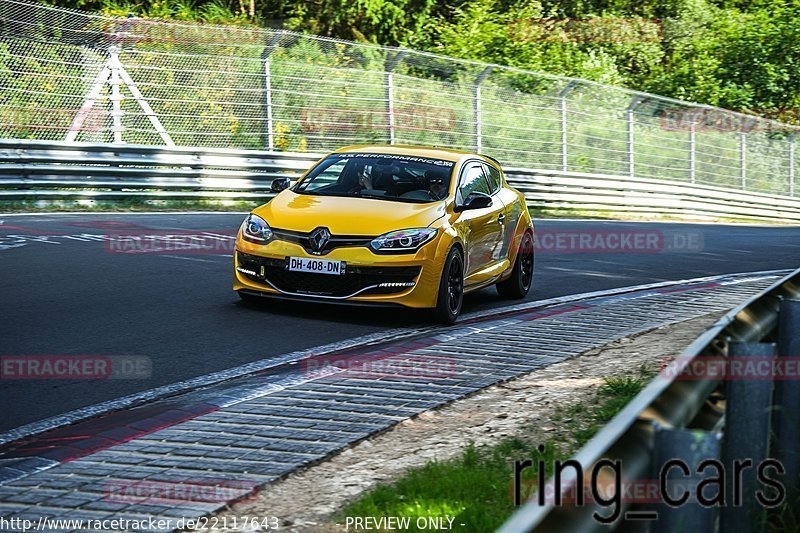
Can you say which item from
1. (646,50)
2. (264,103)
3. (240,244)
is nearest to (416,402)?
(240,244)

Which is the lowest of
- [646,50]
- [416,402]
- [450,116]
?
[416,402]

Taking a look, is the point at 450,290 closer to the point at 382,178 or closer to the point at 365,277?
the point at 365,277

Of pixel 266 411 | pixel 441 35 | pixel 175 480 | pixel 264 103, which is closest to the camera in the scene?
pixel 175 480

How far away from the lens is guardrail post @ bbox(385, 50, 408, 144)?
24859 mm

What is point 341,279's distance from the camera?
33.6 feet

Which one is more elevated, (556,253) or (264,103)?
(264,103)

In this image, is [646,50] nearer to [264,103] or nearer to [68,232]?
[264,103]

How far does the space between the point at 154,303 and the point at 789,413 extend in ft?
23.7

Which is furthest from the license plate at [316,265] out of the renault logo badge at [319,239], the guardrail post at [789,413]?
the guardrail post at [789,413]

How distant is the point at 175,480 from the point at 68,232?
11106mm

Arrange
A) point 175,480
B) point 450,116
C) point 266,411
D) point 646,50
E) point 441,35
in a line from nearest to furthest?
point 175,480 → point 266,411 → point 450,116 → point 441,35 → point 646,50

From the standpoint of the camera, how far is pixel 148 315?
10070 mm

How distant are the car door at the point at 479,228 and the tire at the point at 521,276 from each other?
0.64 m

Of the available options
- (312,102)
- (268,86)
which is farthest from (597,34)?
(268,86)
